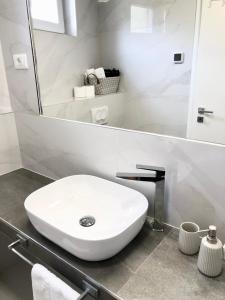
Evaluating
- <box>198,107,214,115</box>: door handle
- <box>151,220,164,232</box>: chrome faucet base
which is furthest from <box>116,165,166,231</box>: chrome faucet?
<box>198,107,214,115</box>: door handle

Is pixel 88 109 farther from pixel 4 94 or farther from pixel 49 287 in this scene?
pixel 49 287

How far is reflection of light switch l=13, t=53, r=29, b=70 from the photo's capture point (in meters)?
1.38

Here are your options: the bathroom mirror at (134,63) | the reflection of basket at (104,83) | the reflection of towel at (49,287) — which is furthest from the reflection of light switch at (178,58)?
the reflection of towel at (49,287)

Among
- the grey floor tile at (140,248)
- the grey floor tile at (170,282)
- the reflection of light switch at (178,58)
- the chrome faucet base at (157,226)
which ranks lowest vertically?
the grey floor tile at (170,282)

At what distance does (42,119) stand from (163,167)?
32.3 inches

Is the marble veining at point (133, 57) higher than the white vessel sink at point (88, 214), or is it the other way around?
the marble veining at point (133, 57)

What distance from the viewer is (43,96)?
1431 mm

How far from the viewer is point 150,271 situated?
812 mm

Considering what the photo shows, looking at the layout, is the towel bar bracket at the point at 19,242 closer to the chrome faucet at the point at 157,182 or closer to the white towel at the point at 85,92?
the chrome faucet at the point at 157,182

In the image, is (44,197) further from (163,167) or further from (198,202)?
(198,202)

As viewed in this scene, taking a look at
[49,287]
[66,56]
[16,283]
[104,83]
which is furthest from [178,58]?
[16,283]

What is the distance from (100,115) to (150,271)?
79 centimetres

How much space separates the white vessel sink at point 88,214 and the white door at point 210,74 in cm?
39

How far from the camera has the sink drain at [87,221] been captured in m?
0.97
